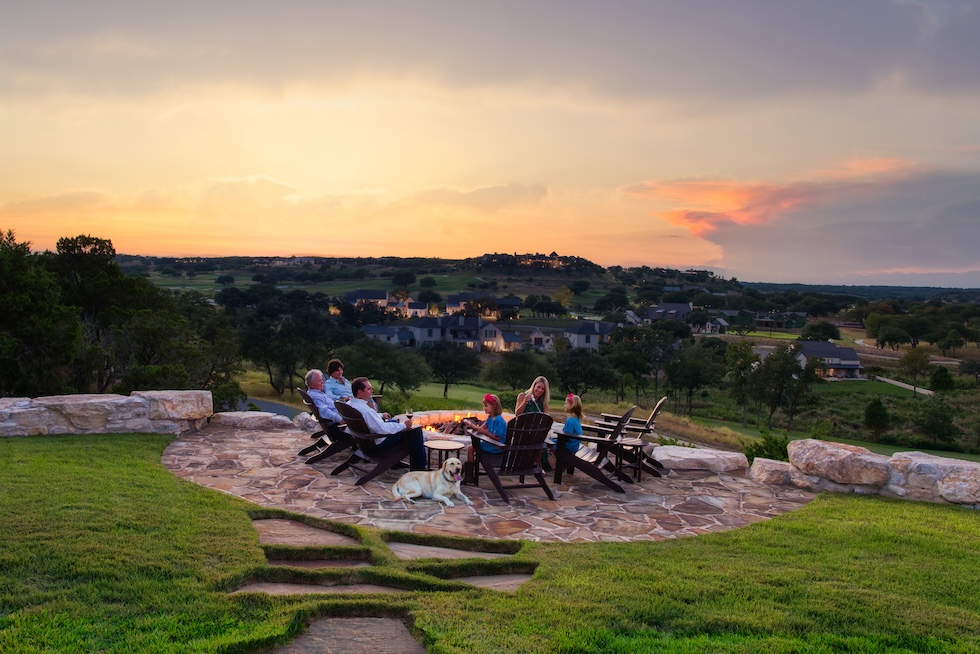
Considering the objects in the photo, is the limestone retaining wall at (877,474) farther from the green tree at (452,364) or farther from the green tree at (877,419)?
the green tree at (452,364)

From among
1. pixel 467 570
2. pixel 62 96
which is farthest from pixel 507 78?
pixel 467 570

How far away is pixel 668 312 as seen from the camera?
90.3m

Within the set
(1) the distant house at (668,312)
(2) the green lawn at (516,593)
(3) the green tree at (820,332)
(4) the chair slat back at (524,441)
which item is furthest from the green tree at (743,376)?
(1) the distant house at (668,312)

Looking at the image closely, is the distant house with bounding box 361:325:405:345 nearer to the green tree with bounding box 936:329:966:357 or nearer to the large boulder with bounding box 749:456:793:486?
the green tree with bounding box 936:329:966:357

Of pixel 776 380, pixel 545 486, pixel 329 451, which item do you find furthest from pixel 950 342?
pixel 329 451

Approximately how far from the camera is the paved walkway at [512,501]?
5.50 m

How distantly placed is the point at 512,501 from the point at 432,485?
0.88m

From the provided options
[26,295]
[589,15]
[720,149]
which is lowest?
[26,295]

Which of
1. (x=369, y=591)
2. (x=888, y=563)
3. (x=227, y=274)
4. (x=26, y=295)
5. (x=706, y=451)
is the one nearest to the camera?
(x=369, y=591)

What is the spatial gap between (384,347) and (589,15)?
97.6ft

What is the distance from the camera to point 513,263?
131 metres

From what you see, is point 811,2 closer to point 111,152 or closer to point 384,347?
point 111,152

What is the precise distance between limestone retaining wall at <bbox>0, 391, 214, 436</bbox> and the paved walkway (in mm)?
820

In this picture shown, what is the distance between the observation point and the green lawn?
10.5 feet
